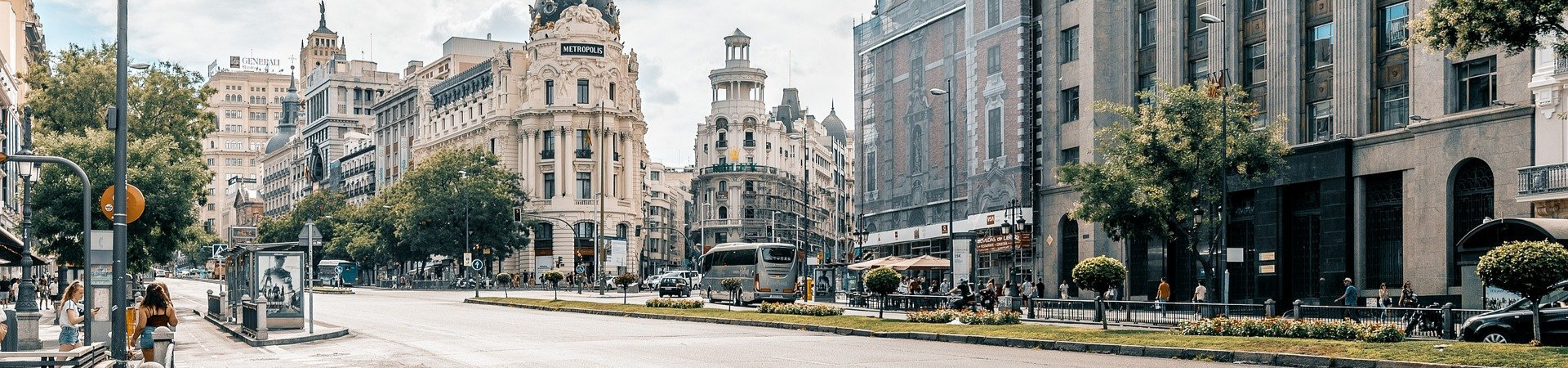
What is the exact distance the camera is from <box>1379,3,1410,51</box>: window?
135 feet

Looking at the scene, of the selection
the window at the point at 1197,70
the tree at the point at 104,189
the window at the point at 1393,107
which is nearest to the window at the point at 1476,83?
the window at the point at 1393,107

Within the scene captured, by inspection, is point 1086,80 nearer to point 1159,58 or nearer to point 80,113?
point 1159,58

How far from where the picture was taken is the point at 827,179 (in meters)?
177

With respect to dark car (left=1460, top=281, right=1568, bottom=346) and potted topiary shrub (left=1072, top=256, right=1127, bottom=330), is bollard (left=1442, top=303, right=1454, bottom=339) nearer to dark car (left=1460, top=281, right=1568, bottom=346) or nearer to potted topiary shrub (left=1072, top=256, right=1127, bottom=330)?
dark car (left=1460, top=281, right=1568, bottom=346)

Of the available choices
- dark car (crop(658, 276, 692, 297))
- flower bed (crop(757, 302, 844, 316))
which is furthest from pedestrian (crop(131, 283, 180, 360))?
dark car (crop(658, 276, 692, 297))

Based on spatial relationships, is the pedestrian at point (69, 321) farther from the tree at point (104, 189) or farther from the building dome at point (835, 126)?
the building dome at point (835, 126)

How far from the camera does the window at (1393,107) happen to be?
41438mm

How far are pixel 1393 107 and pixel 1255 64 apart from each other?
623cm

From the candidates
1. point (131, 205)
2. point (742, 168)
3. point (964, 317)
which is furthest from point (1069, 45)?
point (742, 168)

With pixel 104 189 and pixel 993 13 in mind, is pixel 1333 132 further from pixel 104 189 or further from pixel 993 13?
pixel 104 189

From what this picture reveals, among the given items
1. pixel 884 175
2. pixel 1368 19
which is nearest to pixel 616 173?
pixel 884 175

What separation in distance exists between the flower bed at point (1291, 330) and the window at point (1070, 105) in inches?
1083

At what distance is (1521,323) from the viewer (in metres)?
23.8

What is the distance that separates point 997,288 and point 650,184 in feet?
337
